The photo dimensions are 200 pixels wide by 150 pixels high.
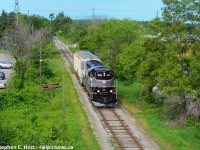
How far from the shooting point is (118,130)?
25.4 m

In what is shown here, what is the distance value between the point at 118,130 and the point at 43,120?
537 cm

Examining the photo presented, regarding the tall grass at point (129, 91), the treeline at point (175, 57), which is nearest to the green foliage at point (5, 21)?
the tall grass at point (129, 91)

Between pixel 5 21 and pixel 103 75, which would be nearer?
pixel 103 75

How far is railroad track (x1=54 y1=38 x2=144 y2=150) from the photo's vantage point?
22.3 m

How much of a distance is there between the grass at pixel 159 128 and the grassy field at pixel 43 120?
4.07 metres

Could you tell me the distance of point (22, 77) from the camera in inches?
1459

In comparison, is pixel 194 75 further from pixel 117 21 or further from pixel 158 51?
Answer: pixel 117 21

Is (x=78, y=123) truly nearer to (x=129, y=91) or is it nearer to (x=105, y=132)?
(x=105, y=132)

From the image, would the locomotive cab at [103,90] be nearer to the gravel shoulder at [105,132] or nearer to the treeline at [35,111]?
the gravel shoulder at [105,132]

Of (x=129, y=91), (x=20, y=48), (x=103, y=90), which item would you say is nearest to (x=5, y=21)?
(x=20, y=48)

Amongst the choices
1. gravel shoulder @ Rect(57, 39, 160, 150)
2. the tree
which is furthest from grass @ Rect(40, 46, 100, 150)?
Result: the tree

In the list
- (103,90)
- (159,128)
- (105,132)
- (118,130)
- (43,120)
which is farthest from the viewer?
(103,90)

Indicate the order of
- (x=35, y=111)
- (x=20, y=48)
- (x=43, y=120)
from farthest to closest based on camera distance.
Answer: (x=20, y=48) → (x=35, y=111) → (x=43, y=120)

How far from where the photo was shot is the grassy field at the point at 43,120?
20.3 meters
